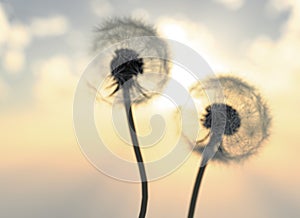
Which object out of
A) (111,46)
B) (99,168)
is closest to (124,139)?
(99,168)

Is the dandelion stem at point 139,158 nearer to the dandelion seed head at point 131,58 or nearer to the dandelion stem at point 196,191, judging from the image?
the dandelion seed head at point 131,58

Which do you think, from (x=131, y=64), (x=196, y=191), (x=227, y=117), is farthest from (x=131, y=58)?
(x=196, y=191)

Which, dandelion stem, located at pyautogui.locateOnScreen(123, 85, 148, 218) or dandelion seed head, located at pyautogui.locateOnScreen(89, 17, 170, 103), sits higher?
dandelion seed head, located at pyautogui.locateOnScreen(89, 17, 170, 103)

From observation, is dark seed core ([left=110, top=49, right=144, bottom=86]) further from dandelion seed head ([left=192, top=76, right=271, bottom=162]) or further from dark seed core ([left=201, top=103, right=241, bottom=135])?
dark seed core ([left=201, top=103, right=241, bottom=135])

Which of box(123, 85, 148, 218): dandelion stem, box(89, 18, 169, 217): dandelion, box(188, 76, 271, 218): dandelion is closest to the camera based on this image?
box(123, 85, 148, 218): dandelion stem

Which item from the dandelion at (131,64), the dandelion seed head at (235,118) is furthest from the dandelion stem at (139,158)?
the dandelion seed head at (235,118)

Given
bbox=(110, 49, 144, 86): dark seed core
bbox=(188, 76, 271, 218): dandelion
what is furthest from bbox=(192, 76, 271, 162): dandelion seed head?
bbox=(110, 49, 144, 86): dark seed core

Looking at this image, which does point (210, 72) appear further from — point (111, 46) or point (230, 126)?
point (111, 46)
